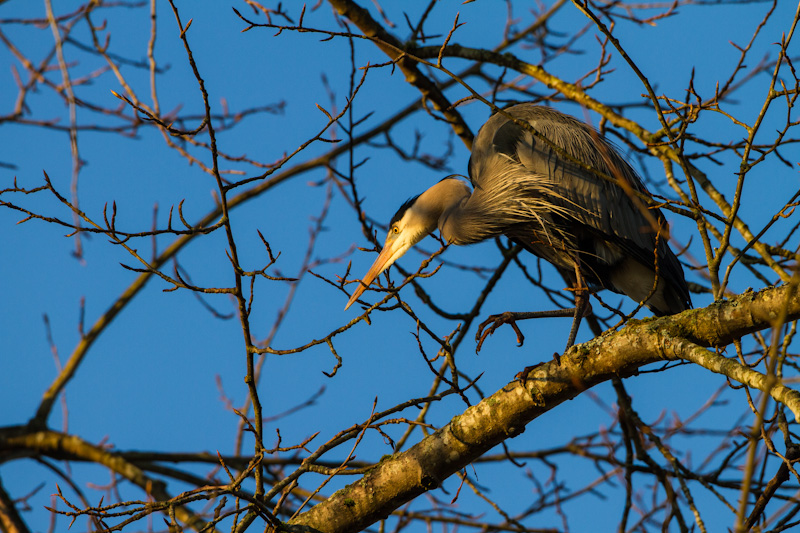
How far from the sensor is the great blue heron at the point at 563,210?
418 centimetres

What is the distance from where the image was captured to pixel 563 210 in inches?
163

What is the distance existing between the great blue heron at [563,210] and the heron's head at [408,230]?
0.18 metres

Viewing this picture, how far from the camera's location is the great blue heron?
4184mm

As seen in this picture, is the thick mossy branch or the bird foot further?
the bird foot

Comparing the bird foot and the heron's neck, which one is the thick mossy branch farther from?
the heron's neck

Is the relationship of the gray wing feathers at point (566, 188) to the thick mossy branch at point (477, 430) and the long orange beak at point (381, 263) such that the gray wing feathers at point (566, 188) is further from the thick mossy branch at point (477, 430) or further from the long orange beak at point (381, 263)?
the thick mossy branch at point (477, 430)

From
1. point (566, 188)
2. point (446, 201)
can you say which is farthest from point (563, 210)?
point (446, 201)

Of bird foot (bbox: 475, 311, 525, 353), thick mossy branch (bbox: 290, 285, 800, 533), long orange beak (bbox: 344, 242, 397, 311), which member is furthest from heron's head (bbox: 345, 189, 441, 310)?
thick mossy branch (bbox: 290, 285, 800, 533)

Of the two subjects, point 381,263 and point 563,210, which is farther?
point 381,263

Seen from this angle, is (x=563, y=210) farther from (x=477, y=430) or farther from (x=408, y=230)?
(x=477, y=430)

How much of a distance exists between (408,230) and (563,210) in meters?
1.09

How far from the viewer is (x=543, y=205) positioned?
13.6 ft

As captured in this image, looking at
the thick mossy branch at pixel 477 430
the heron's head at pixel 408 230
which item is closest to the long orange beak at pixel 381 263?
the heron's head at pixel 408 230

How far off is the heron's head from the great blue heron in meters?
0.18
